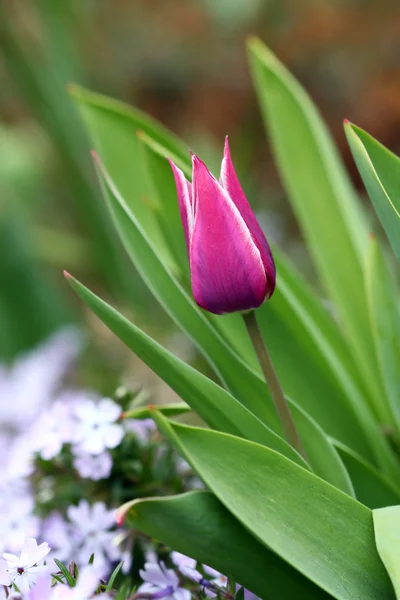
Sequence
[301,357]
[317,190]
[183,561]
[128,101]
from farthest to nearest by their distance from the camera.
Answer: [128,101] → [317,190] → [301,357] → [183,561]

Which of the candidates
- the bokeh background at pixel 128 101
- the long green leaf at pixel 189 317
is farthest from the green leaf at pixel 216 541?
the bokeh background at pixel 128 101

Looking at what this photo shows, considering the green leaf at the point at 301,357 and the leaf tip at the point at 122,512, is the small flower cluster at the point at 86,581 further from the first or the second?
the green leaf at the point at 301,357

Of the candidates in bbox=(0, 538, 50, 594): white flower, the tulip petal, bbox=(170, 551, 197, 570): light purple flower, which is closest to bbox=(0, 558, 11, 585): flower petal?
bbox=(0, 538, 50, 594): white flower

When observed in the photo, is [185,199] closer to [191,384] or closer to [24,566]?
[191,384]

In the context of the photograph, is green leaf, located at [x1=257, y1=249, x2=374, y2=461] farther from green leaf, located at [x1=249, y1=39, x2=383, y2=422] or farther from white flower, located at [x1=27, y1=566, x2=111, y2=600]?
white flower, located at [x1=27, y1=566, x2=111, y2=600]

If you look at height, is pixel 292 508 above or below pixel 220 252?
below

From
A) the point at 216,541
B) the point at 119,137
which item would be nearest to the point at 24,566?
the point at 216,541
